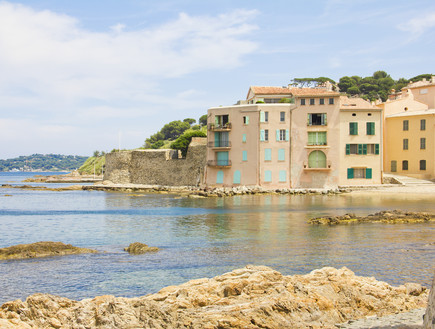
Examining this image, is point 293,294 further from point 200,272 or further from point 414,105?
point 414,105

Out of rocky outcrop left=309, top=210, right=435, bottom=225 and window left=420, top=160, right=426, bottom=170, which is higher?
window left=420, top=160, right=426, bottom=170

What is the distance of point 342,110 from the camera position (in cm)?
4603

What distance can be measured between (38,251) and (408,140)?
41035 millimetres

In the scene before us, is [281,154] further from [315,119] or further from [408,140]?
[408,140]

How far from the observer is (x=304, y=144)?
46.1 m

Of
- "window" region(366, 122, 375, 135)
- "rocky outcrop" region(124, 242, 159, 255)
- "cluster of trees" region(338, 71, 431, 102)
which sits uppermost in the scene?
"cluster of trees" region(338, 71, 431, 102)

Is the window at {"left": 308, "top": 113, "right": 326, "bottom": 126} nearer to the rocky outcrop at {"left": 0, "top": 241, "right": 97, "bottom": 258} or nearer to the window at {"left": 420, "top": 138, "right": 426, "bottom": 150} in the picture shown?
the window at {"left": 420, "top": 138, "right": 426, "bottom": 150}

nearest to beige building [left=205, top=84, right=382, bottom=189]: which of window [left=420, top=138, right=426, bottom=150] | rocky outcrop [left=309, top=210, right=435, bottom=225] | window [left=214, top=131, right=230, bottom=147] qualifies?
window [left=214, top=131, right=230, bottom=147]

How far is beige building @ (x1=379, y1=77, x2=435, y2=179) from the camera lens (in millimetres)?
46719

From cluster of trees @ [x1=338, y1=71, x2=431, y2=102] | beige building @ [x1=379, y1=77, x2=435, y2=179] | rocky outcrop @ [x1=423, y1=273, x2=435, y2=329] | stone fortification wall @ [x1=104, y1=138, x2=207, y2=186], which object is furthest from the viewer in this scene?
cluster of trees @ [x1=338, y1=71, x2=431, y2=102]

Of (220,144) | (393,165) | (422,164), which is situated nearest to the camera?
(422,164)

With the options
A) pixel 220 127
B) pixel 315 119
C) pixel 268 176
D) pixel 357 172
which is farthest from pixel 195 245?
pixel 357 172

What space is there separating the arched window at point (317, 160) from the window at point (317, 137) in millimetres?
974

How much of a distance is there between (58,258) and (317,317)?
34.9ft
